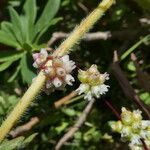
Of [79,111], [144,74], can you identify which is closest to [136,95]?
[144,74]

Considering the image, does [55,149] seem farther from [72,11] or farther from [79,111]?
[72,11]

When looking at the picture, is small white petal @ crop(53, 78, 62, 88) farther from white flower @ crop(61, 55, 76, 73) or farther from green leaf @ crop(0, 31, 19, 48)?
green leaf @ crop(0, 31, 19, 48)

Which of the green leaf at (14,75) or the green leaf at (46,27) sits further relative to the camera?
the green leaf at (14,75)

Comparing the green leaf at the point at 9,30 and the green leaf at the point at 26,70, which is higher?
the green leaf at the point at 9,30

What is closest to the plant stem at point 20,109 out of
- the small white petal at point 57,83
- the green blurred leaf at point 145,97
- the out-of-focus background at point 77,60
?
the small white petal at point 57,83

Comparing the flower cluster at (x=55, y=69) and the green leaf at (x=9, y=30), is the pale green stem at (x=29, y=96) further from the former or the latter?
the green leaf at (x=9, y=30)

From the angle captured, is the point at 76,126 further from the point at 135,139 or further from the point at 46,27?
the point at 135,139

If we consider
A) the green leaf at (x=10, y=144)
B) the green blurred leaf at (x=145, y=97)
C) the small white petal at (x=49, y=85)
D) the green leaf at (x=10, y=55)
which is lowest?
the green blurred leaf at (x=145, y=97)
